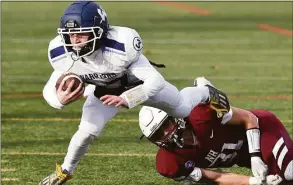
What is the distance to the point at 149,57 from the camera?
13031 millimetres

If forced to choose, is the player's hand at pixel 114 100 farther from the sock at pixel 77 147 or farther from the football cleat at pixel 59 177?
the football cleat at pixel 59 177

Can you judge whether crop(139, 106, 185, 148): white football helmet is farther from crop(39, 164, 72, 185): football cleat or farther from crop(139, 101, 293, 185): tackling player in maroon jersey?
crop(39, 164, 72, 185): football cleat

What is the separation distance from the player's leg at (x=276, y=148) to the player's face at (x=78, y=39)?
1313 mm

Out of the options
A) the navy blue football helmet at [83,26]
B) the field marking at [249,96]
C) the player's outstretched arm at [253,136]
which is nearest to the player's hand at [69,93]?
the navy blue football helmet at [83,26]

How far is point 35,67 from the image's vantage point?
12.1 metres

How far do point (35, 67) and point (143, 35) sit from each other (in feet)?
11.7

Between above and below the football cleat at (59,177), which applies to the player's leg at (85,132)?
above

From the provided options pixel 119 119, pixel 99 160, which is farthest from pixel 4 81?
pixel 99 160

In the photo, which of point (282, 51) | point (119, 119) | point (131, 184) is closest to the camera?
point (131, 184)

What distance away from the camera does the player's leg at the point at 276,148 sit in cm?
573

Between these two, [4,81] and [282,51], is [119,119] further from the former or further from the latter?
[282,51]

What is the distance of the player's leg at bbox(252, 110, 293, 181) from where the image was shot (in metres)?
5.73

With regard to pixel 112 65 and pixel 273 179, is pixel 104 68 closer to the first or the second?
pixel 112 65

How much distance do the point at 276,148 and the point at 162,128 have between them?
2.45ft
